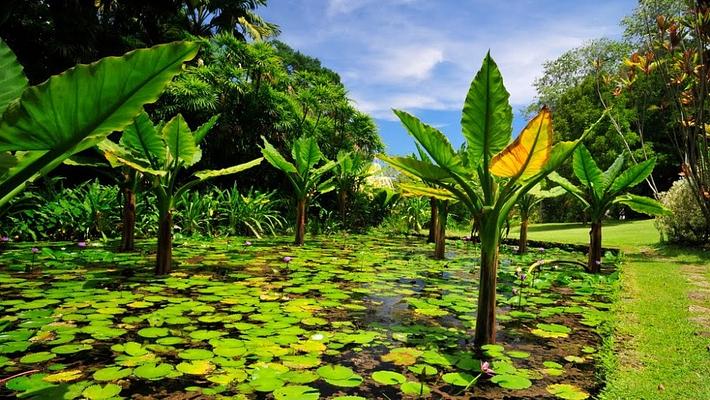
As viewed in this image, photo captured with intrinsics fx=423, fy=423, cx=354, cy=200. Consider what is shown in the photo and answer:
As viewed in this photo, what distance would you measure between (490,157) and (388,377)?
1.19 meters

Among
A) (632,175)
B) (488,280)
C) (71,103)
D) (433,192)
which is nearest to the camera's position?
(71,103)

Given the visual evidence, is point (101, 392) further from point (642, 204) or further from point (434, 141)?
point (642, 204)

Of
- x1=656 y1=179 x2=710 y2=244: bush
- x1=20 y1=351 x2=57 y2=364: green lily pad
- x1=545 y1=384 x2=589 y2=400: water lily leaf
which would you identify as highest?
x1=656 y1=179 x2=710 y2=244: bush

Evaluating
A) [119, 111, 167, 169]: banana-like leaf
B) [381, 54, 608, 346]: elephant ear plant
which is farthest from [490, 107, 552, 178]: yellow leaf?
[119, 111, 167, 169]: banana-like leaf

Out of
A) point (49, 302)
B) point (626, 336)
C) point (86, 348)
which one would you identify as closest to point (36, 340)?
point (86, 348)

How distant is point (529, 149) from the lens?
6.12 feet

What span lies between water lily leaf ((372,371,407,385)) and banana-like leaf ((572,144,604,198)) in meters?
3.42

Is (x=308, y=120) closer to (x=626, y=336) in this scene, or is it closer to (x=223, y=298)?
(x=223, y=298)

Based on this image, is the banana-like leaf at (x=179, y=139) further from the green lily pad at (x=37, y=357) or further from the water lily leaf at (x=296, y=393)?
the water lily leaf at (x=296, y=393)

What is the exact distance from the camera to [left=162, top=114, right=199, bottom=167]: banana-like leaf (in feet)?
11.7

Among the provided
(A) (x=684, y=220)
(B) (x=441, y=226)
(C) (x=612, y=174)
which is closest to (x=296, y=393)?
(B) (x=441, y=226)

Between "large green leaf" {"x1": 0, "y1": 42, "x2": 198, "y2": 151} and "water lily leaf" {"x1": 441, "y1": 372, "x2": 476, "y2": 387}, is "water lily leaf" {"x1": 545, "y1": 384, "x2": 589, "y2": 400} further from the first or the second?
"large green leaf" {"x1": 0, "y1": 42, "x2": 198, "y2": 151}

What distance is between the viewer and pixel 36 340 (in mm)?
2064

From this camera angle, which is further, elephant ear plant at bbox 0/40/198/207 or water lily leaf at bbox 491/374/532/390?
water lily leaf at bbox 491/374/532/390
